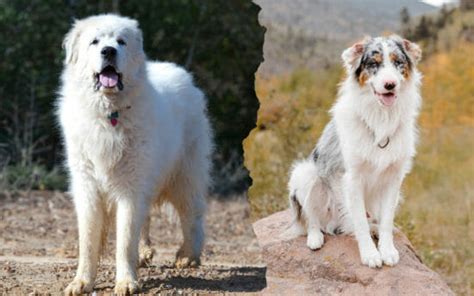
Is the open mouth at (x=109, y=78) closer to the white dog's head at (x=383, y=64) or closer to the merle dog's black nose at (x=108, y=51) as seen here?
the merle dog's black nose at (x=108, y=51)

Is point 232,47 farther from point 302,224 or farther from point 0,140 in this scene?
point 302,224

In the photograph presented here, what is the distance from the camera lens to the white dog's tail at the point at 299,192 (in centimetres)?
547

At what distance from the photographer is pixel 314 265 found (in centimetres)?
532

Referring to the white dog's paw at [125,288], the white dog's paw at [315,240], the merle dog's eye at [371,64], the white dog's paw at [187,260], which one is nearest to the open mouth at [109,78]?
the white dog's paw at [125,288]

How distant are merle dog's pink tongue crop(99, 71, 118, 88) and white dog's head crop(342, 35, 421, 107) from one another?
161cm

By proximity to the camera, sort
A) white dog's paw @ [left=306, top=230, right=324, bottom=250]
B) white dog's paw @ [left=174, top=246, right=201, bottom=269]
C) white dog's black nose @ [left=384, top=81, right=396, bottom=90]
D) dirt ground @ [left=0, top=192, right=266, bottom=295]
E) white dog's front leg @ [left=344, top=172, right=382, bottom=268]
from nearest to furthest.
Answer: white dog's black nose @ [left=384, top=81, right=396, bottom=90]
white dog's front leg @ [left=344, top=172, right=382, bottom=268]
white dog's paw @ [left=306, top=230, right=324, bottom=250]
dirt ground @ [left=0, top=192, right=266, bottom=295]
white dog's paw @ [left=174, top=246, right=201, bottom=269]

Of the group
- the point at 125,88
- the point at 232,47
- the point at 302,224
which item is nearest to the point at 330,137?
the point at 302,224

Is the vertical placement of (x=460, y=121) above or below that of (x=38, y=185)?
above

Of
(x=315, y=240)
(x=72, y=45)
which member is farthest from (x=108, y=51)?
(x=315, y=240)

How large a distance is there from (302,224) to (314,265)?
11.5 inches

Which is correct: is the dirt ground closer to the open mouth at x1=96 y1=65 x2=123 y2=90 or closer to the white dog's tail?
the white dog's tail

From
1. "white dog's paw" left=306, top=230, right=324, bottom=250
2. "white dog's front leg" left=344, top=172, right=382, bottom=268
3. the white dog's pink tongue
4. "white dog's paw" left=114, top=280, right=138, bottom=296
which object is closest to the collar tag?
"white dog's paw" left=114, top=280, right=138, bottom=296

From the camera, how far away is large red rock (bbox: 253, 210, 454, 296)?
521 centimetres

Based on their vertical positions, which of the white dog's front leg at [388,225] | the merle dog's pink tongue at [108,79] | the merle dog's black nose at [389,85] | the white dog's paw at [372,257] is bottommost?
the white dog's paw at [372,257]
